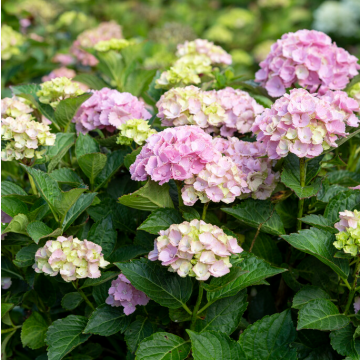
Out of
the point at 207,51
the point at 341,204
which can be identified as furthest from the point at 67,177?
the point at 207,51

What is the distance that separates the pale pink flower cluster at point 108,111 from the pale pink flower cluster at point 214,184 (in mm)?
420

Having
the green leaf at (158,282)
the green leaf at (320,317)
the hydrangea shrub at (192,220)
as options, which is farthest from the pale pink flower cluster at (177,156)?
the green leaf at (320,317)

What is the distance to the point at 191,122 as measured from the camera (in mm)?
1389

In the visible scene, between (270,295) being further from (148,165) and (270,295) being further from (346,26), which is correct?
(346,26)

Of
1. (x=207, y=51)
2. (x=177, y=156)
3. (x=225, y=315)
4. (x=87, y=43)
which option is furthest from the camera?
(x=87, y=43)

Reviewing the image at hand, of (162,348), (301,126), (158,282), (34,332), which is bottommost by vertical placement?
(34,332)

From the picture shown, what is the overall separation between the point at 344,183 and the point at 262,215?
1.24ft

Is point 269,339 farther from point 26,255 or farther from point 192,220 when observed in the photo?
point 26,255

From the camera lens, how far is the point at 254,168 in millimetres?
1265

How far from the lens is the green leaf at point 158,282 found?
113 cm

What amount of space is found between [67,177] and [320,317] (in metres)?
0.83

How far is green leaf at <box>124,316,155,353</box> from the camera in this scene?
3.93 ft

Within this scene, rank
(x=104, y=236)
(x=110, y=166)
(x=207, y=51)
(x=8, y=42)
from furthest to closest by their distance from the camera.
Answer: (x=8, y=42) → (x=207, y=51) → (x=110, y=166) → (x=104, y=236)

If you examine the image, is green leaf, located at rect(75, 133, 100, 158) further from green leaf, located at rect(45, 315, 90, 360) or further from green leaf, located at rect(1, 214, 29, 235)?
green leaf, located at rect(45, 315, 90, 360)
